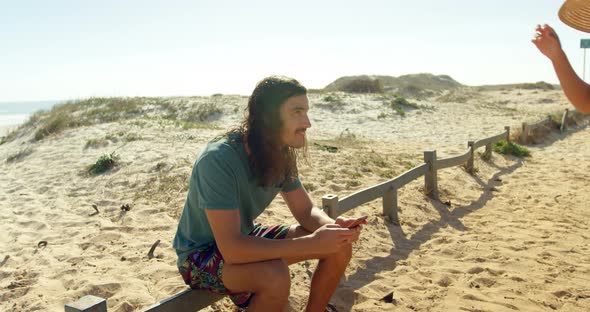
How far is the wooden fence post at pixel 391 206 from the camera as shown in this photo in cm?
544

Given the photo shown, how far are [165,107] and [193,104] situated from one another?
996 mm

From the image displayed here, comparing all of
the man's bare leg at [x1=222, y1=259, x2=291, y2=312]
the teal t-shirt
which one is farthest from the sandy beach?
the man's bare leg at [x1=222, y1=259, x2=291, y2=312]

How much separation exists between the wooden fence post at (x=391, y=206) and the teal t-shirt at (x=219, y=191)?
109 inches

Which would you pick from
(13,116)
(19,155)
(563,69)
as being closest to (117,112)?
(19,155)

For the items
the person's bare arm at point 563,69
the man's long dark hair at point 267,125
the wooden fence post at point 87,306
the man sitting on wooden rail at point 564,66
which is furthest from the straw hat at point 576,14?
the wooden fence post at point 87,306

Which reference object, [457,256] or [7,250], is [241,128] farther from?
[7,250]

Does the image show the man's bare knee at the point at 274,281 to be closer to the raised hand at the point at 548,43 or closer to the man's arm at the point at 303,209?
the man's arm at the point at 303,209

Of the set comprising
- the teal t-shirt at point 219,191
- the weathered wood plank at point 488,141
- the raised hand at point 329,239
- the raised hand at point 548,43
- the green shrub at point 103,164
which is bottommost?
the green shrub at point 103,164

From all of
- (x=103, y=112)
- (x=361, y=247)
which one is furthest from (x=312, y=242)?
(x=103, y=112)

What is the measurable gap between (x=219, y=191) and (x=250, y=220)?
0.49 m

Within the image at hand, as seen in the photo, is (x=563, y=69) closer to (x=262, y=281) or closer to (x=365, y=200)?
(x=262, y=281)

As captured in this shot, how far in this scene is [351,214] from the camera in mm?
5473

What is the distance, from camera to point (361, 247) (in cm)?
470

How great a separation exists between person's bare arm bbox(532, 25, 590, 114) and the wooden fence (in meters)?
2.02
